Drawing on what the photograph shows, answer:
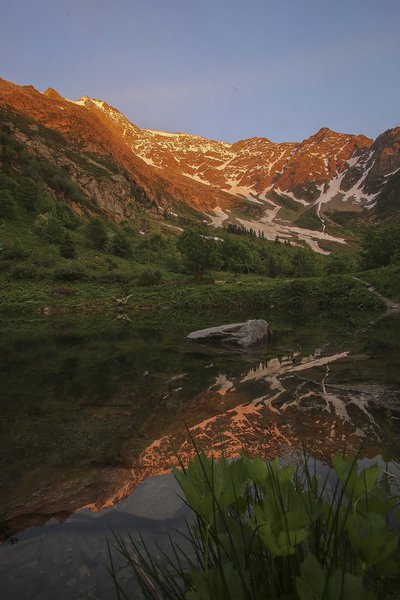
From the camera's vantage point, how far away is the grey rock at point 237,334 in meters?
20.4

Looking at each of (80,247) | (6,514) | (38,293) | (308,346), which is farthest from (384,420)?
(80,247)

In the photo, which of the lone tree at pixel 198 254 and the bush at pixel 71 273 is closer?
the bush at pixel 71 273

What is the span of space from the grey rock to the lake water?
297 centimetres

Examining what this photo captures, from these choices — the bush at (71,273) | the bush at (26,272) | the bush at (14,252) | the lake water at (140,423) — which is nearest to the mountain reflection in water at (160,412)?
the lake water at (140,423)

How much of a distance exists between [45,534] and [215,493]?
13.0ft

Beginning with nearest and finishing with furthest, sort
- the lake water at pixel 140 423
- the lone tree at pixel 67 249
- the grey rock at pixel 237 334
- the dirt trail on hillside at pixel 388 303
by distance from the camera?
the lake water at pixel 140 423, the grey rock at pixel 237 334, the dirt trail on hillside at pixel 388 303, the lone tree at pixel 67 249

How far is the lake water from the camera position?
14.7 ft

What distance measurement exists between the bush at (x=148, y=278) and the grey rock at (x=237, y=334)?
3633 cm

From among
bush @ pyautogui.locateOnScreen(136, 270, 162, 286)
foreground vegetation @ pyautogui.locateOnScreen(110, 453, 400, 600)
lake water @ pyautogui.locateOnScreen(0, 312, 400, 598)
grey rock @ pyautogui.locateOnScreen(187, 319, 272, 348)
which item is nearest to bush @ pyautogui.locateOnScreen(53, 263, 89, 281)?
bush @ pyautogui.locateOnScreen(136, 270, 162, 286)

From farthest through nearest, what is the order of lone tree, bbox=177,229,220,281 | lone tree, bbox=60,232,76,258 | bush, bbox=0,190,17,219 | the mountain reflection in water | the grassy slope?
1. bush, bbox=0,190,17,219
2. lone tree, bbox=60,232,76,258
3. lone tree, bbox=177,229,220,281
4. the grassy slope
5. the mountain reflection in water

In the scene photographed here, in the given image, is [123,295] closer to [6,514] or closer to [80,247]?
[80,247]

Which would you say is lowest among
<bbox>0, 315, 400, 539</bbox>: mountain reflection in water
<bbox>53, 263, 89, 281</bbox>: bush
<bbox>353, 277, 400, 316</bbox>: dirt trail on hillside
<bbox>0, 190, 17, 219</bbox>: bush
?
<bbox>353, 277, 400, 316</bbox>: dirt trail on hillside

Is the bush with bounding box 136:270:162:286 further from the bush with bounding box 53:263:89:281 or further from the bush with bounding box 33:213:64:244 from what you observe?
the bush with bounding box 33:213:64:244

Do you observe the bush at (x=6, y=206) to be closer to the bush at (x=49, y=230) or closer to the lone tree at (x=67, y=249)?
the bush at (x=49, y=230)
